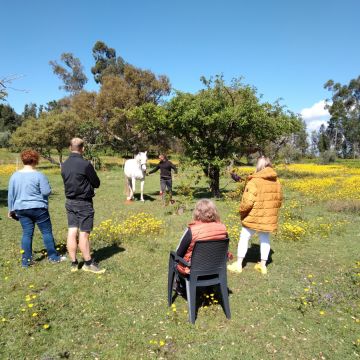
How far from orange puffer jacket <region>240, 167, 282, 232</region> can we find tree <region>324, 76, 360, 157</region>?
3018 inches

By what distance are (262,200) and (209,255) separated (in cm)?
Result: 193

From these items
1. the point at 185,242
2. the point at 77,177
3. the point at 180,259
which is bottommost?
the point at 180,259

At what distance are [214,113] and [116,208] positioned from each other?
5.85m

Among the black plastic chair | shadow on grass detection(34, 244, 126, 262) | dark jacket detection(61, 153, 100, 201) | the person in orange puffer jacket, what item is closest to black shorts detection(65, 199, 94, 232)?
dark jacket detection(61, 153, 100, 201)

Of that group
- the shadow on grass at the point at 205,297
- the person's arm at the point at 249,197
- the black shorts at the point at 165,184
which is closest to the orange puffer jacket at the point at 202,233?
the shadow on grass at the point at 205,297

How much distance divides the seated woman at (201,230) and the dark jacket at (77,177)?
2.08 m

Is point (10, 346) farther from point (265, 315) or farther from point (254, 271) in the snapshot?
point (254, 271)

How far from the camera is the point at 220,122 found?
49.1 feet

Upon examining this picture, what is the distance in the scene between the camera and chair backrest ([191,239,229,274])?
4.55 meters

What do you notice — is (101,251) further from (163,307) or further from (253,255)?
(253,255)

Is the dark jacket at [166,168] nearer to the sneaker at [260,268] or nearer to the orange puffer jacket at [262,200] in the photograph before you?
the sneaker at [260,268]

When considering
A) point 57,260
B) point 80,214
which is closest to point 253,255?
point 80,214

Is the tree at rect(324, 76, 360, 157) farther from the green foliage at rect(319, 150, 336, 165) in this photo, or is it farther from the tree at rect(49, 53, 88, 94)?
the tree at rect(49, 53, 88, 94)

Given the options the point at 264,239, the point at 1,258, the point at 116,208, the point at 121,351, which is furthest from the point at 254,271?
the point at 116,208
